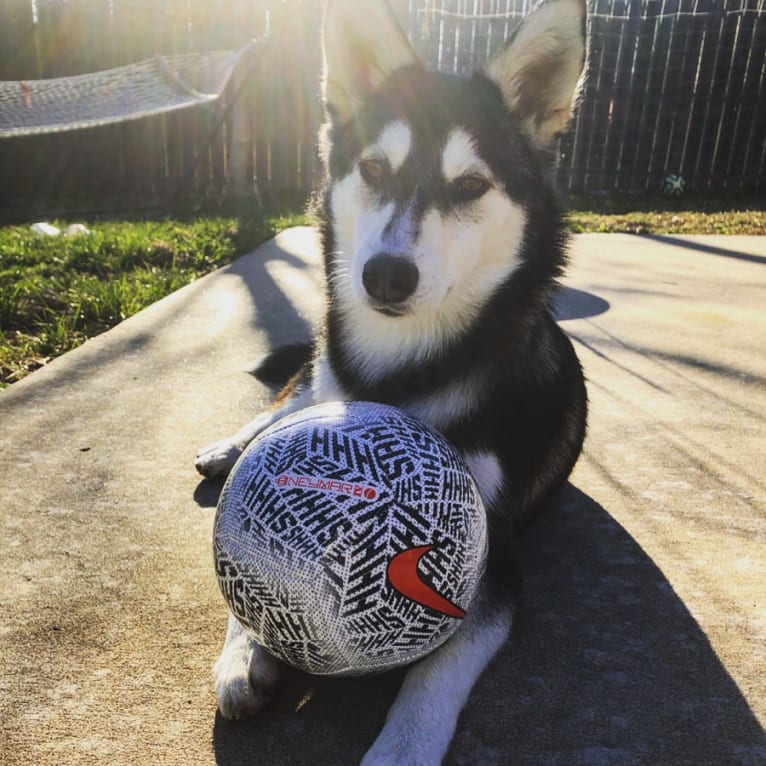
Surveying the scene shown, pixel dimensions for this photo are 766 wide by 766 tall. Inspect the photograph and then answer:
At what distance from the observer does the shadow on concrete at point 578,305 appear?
5070mm

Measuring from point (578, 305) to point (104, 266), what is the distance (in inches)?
136

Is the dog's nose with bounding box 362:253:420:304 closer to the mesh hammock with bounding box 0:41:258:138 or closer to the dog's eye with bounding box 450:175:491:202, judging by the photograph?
the dog's eye with bounding box 450:175:491:202

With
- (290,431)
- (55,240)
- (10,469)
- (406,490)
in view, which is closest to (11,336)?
(10,469)

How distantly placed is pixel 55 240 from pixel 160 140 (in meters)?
4.12

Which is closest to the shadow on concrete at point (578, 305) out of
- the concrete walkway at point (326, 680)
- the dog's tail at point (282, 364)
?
the concrete walkway at point (326, 680)

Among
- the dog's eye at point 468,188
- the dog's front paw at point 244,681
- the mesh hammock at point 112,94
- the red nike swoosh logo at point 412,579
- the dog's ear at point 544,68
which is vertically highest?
the dog's ear at point 544,68

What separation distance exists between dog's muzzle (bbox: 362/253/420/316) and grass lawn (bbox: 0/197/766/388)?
2.39 meters

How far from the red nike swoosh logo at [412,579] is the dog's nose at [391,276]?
746 mm

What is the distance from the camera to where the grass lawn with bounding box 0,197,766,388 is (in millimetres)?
4227

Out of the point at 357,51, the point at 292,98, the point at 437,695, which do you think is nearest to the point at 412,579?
the point at 437,695

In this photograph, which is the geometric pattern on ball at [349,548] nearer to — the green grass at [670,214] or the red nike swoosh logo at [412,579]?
the red nike swoosh logo at [412,579]

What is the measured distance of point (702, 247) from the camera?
7383 millimetres

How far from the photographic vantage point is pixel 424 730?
159 centimetres

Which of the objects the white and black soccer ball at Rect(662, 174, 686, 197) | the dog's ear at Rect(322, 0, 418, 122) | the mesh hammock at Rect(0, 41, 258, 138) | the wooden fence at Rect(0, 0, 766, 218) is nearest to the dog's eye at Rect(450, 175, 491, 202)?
the dog's ear at Rect(322, 0, 418, 122)
